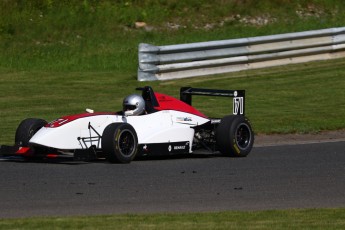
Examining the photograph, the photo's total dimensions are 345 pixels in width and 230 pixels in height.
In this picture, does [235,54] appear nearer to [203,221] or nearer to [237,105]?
[237,105]

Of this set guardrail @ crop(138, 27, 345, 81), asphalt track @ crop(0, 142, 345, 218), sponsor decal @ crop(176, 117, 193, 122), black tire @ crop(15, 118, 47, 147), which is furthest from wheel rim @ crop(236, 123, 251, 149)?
guardrail @ crop(138, 27, 345, 81)

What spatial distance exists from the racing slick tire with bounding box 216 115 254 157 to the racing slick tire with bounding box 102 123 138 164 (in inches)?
54.6

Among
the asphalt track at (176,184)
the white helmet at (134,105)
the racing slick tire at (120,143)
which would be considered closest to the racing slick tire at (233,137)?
the asphalt track at (176,184)

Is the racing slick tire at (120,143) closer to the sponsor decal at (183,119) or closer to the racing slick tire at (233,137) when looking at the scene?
the sponsor decal at (183,119)

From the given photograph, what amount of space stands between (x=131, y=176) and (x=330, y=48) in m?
13.0

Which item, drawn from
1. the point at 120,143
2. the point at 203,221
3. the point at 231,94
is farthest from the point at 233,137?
the point at 203,221

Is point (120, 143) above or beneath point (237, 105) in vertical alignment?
beneath

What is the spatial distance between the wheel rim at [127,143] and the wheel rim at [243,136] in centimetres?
174

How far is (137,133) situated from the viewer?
1377cm

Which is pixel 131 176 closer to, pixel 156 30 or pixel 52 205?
pixel 52 205

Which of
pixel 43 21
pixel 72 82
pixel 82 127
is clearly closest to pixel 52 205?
pixel 82 127

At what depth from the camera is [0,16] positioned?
24.4m

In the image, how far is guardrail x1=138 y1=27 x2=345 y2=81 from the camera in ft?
71.1

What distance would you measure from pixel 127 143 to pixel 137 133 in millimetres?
368
